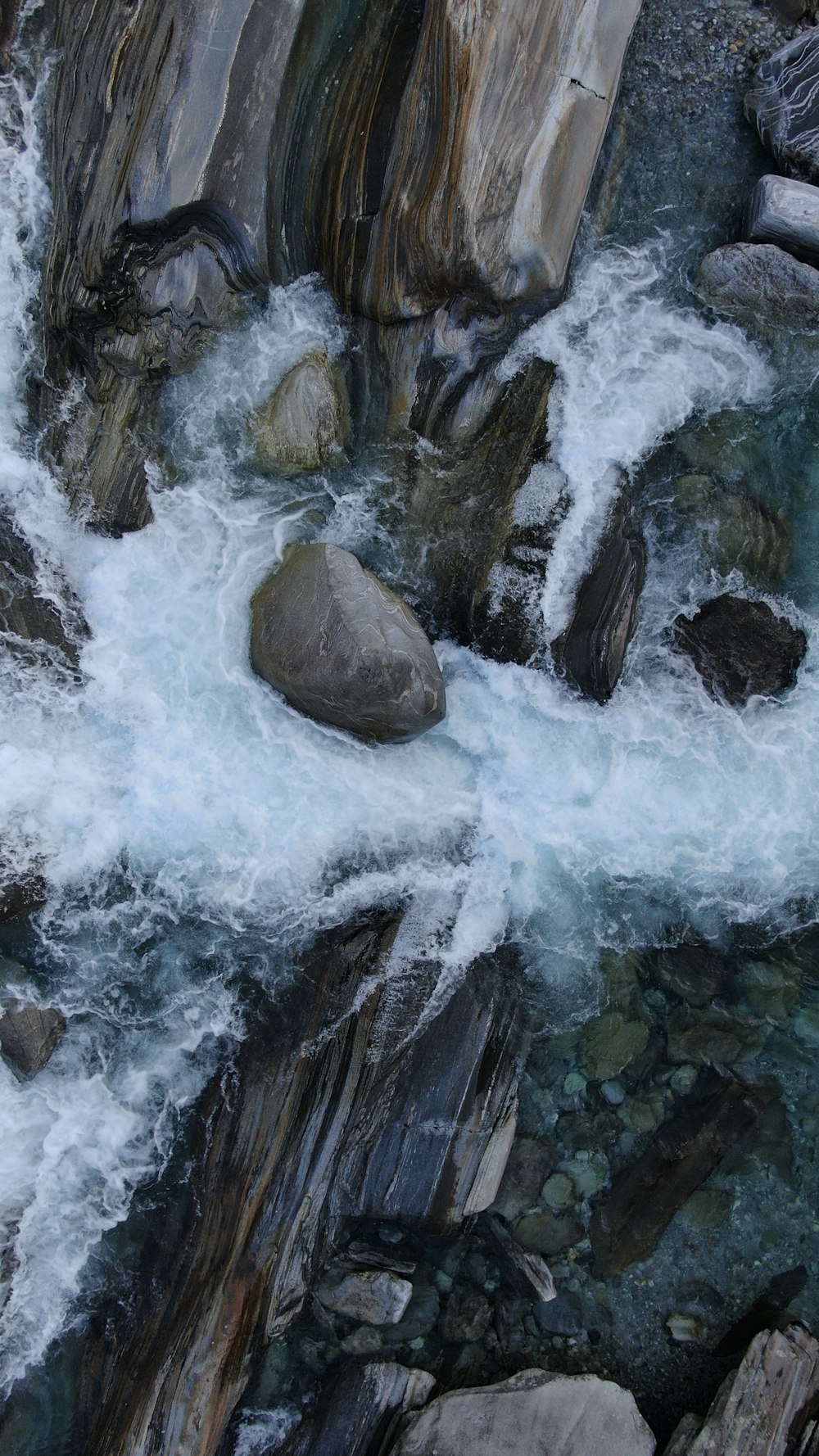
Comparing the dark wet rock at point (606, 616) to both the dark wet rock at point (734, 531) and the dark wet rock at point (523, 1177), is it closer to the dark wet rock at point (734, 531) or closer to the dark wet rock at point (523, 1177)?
the dark wet rock at point (734, 531)

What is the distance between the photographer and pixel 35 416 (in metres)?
6.24

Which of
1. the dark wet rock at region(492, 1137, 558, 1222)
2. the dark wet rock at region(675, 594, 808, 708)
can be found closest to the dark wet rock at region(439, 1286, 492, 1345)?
the dark wet rock at region(492, 1137, 558, 1222)

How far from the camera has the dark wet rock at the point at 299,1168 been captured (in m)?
5.58

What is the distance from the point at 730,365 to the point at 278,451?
362cm

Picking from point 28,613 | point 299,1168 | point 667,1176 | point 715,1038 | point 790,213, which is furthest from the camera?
point 715,1038

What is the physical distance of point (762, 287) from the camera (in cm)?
633

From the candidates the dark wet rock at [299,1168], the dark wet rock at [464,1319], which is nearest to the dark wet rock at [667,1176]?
the dark wet rock at [464,1319]

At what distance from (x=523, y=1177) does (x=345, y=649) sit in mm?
4222

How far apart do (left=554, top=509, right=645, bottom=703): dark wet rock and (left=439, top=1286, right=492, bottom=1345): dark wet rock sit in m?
4.60

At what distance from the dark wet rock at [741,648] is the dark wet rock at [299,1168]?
9.64 ft

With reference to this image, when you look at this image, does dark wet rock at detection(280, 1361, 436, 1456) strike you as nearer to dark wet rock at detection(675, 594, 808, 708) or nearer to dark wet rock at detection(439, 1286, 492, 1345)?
dark wet rock at detection(439, 1286, 492, 1345)

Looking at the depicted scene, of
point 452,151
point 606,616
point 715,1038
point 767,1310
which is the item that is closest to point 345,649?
point 606,616

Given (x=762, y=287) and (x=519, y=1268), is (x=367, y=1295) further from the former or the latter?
(x=762, y=287)

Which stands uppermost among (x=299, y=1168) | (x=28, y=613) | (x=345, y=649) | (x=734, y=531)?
(x=734, y=531)
